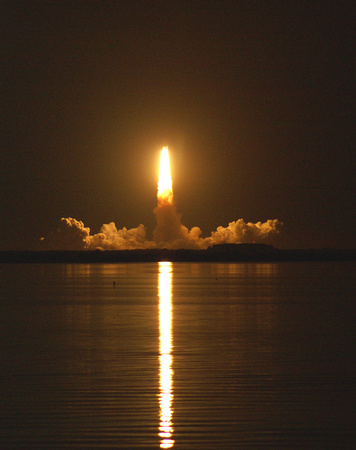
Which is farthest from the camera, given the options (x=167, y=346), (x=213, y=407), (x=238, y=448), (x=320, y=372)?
(x=167, y=346)

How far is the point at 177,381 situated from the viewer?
2798 centimetres

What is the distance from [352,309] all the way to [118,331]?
21663 mm

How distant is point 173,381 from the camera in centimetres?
2800

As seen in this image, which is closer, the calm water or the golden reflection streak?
the golden reflection streak

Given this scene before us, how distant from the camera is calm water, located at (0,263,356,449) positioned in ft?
68.0

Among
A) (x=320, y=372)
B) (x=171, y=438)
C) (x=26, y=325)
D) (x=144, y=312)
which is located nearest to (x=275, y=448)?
(x=171, y=438)

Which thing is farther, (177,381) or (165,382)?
(177,381)

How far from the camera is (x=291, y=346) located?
1502 inches

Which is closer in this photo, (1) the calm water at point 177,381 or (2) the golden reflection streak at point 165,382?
(2) the golden reflection streak at point 165,382

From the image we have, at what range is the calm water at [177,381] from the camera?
20.7m

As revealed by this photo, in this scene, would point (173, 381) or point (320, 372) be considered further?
point (320, 372)

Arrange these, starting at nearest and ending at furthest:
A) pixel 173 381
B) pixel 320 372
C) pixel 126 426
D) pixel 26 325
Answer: pixel 126 426
pixel 173 381
pixel 320 372
pixel 26 325

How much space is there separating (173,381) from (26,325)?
2213 centimetres

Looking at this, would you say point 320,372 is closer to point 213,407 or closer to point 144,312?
point 213,407
